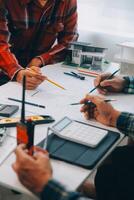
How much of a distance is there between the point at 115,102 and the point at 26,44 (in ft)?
2.88

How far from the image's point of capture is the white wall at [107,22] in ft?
8.04

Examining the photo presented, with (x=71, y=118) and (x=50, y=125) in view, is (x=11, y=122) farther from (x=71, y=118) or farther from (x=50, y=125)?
(x=71, y=118)

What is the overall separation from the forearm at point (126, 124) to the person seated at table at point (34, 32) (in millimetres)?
741

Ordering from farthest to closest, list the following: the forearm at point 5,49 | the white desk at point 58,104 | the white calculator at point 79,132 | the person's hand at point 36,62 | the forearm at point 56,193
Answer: the person's hand at point 36,62, the forearm at point 5,49, the white calculator at point 79,132, the white desk at point 58,104, the forearm at point 56,193

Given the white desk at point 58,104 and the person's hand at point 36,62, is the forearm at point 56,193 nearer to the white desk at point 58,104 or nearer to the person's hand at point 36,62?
the white desk at point 58,104

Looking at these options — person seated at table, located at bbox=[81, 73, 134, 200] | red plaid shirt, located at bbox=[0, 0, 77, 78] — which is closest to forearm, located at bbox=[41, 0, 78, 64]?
red plaid shirt, located at bbox=[0, 0, 77, 78]

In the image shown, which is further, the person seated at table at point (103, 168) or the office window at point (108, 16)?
the office window at point (108, 16)

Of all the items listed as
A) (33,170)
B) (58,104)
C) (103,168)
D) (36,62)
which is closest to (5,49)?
(36,62)

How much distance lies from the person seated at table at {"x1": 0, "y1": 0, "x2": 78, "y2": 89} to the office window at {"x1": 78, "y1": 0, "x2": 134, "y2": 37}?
25 centimetres

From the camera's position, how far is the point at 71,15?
2297 millimetres

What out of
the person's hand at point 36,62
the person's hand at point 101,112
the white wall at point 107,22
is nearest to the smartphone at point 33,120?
the person's hand at point 101,112

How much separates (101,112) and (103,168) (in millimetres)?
261

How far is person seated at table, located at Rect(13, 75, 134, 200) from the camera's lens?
0.96m

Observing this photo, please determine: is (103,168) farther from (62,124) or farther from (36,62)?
(36,62)
